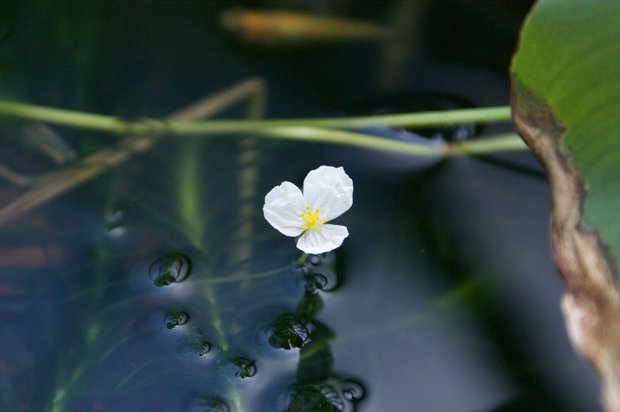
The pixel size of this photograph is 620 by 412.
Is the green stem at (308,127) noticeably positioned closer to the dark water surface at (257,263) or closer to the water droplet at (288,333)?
the dark water surface at (257,263)

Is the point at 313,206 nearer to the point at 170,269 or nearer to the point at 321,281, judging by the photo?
the point at 321,281

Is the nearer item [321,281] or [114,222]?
[321,281]

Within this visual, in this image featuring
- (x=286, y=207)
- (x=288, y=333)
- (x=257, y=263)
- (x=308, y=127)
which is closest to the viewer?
(x=286, y=207)

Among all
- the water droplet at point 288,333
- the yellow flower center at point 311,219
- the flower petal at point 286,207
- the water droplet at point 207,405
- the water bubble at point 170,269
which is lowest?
the water droplet at point 207,405

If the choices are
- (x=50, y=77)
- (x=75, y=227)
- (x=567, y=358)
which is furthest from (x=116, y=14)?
(x=567, y=358)

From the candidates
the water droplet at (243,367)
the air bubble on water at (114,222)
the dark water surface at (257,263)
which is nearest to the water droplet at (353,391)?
the dark water surface at (257,263)

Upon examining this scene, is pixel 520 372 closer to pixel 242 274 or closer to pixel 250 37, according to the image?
pixel 242 274

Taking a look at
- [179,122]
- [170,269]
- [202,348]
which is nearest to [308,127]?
[179,122]

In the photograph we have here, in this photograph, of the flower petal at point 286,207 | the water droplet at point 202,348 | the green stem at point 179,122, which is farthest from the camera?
the green stem at point 179,122
